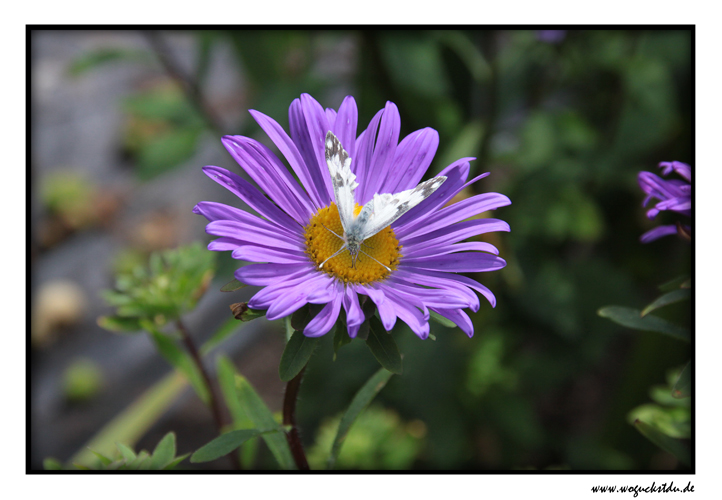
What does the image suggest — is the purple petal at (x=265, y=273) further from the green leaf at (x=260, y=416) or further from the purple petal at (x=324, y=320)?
the green leaf at (x=260, y=416)

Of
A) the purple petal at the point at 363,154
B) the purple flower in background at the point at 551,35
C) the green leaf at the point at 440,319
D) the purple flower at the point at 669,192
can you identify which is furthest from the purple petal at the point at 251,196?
the purple flower in background at the point at 551,35

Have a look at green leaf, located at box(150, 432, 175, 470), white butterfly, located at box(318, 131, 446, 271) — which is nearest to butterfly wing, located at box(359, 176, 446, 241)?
white butterfly, located at box(318, 131, 446, 271)

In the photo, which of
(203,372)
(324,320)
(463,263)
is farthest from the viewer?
(203,372)

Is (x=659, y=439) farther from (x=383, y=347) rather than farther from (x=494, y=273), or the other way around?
(x=494, y=273)

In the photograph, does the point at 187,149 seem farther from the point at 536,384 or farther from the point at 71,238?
the point at 71,238

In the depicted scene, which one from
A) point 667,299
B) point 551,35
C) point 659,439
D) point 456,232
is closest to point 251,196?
point 456,232

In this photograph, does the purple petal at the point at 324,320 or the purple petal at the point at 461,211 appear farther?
the purple petal at the point at 461,211
